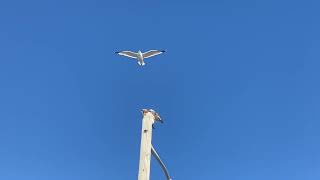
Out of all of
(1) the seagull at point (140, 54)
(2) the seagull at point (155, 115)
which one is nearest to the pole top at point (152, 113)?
(2) the seagull at point (155, 115)

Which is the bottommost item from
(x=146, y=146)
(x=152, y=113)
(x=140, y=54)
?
(x=146, y=146)

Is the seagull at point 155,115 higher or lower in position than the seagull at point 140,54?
lower

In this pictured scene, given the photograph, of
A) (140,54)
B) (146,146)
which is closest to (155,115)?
(146,146)

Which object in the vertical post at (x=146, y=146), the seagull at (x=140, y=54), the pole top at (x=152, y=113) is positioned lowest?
the vertical post at (x=146, y=146)

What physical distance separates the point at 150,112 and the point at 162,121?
407 mm

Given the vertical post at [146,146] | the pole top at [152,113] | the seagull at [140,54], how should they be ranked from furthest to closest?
1. the seagull at [140,54]
2. the pole top at [152,113]
3. the vertical post at [146,146]

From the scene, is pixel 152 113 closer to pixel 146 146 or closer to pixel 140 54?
pixel 146 146

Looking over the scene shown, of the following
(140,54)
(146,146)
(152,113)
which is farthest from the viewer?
(140,54)

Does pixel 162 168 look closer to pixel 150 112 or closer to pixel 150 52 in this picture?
pixel 150 112

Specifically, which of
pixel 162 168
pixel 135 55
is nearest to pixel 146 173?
pixel 162 168

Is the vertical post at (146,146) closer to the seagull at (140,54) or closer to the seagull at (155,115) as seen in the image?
the seagull at (155,115)

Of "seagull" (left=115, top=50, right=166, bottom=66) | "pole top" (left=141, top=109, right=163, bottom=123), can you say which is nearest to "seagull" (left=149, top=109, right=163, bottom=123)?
"pole top" (left=141, top=109, right=163, bottom=123)

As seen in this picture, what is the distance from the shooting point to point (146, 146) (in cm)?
626

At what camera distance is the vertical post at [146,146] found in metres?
6.07
